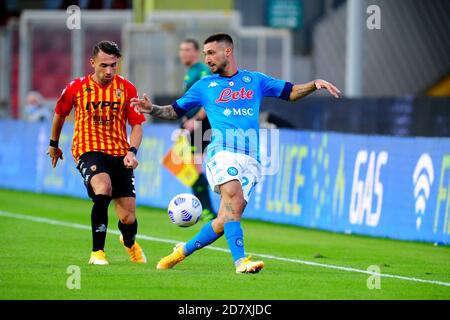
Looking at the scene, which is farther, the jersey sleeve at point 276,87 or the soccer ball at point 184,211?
the soccer ball at point 184,211

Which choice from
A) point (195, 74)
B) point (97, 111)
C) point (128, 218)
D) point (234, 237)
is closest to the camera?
point (234, 237)

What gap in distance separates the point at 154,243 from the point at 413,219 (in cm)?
334

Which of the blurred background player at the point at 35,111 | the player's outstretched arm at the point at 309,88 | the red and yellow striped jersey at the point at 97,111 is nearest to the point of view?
the player's outstretched arm at the point at 309,88

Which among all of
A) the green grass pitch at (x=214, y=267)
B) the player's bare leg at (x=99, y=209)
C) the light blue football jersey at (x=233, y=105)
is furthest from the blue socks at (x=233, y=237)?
the player's bare leg at (x=99, y=209)

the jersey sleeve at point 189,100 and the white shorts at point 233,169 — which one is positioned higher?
the jersey sleeve at point 189,100

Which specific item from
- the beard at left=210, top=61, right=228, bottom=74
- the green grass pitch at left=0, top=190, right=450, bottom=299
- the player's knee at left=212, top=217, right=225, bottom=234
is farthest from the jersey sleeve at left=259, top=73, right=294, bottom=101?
the green grass pitch at left=0, top=190, right=450, bottom=299

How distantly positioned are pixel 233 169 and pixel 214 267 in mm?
1190

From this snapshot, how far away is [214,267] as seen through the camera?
12195mm

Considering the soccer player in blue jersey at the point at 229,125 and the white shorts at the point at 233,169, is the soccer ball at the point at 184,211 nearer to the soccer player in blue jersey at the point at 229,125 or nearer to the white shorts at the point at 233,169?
the soccer player in blue jersey at the point at 229,125

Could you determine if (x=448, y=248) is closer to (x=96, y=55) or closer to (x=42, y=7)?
(x=96, y=55)

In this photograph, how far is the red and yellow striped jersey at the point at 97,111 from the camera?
484 inches

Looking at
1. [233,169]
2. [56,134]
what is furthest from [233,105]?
[56,134]

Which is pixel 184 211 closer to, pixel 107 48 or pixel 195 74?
pixel 107 48

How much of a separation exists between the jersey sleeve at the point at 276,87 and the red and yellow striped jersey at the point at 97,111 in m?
1.35
